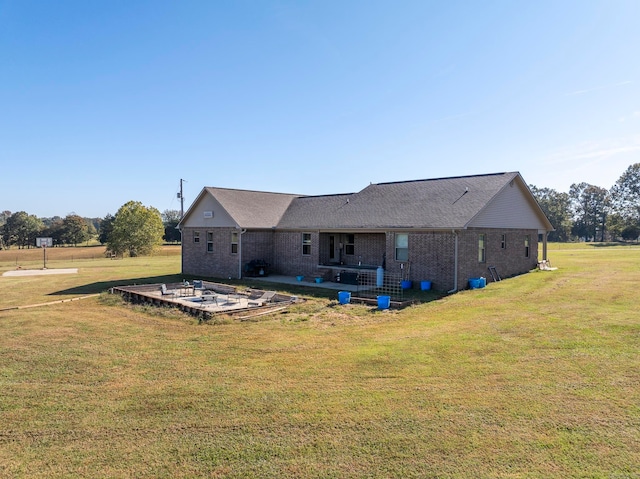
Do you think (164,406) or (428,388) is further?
(428,388)

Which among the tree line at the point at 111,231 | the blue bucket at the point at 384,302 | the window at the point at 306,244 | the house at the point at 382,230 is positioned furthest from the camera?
the tree line at the point at 111,231

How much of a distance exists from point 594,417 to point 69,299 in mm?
18958

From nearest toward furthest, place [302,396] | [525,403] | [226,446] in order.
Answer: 1. [226,446]
2. [525,403]
3. [302,396]

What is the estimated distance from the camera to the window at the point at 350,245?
23.3 m

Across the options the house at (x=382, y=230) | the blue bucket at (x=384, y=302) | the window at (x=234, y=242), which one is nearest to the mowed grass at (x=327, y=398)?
the blue bucket at (x=384, y=302)

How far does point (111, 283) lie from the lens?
22828 mm

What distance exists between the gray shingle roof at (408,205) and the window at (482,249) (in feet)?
6.22

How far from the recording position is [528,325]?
11.1 meters

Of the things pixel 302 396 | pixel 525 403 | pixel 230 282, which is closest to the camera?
pixel 525 403

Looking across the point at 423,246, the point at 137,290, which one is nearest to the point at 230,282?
the point at 137,290

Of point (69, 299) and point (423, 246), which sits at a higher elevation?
point (423, 246)

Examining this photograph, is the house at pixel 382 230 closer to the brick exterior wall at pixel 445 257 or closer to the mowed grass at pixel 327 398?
the brick exterior wall at pixel 445 257

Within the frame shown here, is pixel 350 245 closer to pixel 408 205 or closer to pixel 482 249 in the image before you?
pixel 408 205

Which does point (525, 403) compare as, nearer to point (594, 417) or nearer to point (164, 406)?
point (594, 417)
